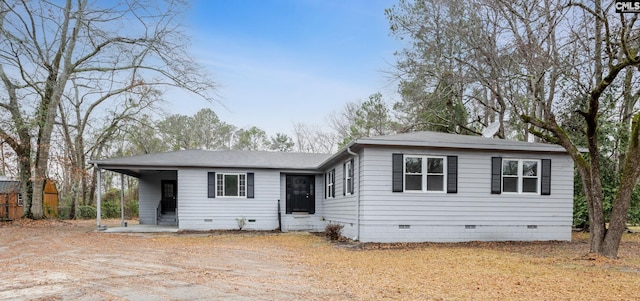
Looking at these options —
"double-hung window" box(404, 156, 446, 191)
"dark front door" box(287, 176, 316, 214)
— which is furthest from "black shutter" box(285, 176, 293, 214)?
"double-hung window" box(404, 156, 446, 191)

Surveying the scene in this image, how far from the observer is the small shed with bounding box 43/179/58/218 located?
76.7 ft

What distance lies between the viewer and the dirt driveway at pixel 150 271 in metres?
5.45

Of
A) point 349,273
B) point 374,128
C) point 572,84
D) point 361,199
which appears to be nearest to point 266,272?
point 349,273

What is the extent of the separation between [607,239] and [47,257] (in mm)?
11047

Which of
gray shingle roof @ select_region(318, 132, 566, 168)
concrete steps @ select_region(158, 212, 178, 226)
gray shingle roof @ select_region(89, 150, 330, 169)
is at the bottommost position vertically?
concrete steps @ select_region(158, 212, 178, 226)

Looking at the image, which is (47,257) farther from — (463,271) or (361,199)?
(463,271)

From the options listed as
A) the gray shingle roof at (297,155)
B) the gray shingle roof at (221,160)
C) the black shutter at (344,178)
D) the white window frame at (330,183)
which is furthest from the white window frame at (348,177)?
the gray shingle roof at (221,160)

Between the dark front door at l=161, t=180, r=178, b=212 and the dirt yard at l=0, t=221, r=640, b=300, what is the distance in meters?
6.50

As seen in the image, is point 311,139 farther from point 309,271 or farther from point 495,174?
point 309,271

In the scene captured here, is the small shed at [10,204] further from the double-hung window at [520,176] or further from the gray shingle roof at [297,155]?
the double-hung window at [520,176]

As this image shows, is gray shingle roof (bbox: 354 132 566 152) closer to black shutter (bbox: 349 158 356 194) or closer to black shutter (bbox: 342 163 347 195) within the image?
black shutter (bbox: 349 158 356 194)

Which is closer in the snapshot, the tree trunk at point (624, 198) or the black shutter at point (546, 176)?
the tree trunk at point (624, 198)

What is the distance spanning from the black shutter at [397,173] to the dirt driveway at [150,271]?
322 centimetres

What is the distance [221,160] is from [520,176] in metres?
10.2
